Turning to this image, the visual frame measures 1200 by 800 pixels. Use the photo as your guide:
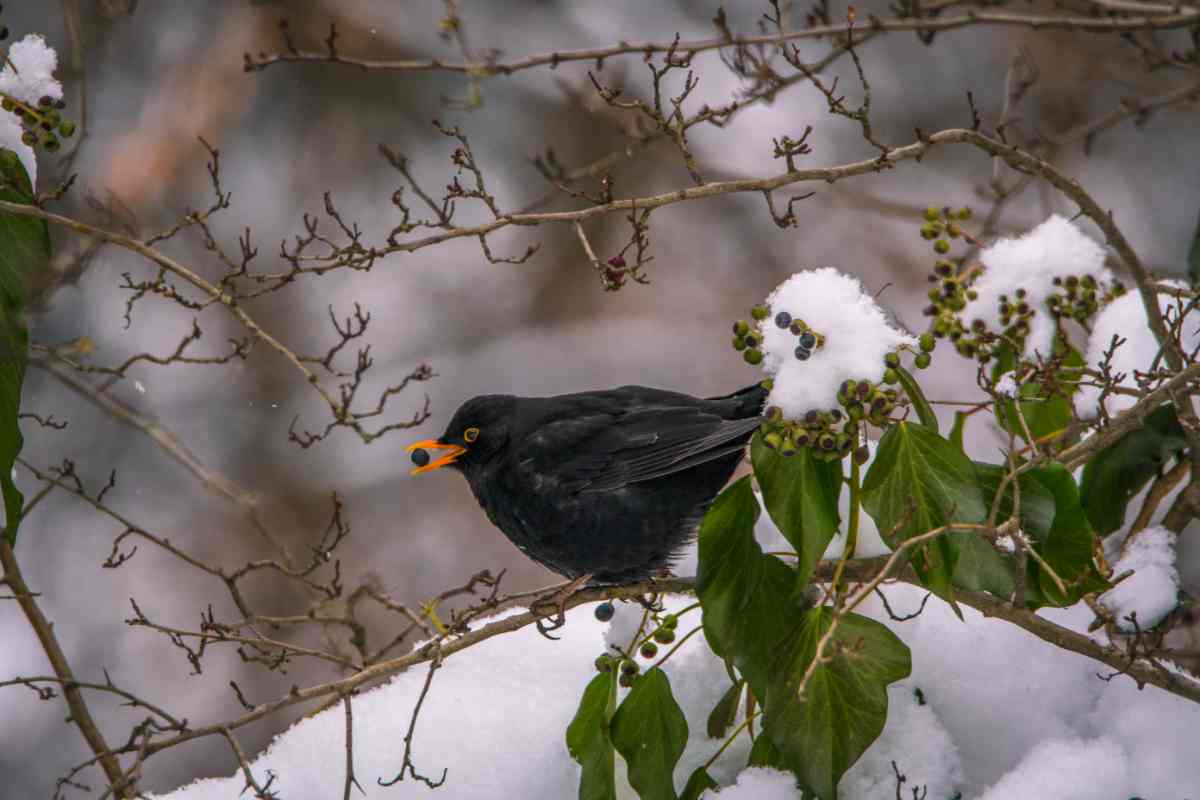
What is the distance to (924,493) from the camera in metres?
1.73

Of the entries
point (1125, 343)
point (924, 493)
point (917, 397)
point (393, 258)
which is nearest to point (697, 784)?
point (924, 493)

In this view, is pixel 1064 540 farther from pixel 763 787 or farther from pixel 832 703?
pixel 763 787

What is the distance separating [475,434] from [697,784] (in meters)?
1.26

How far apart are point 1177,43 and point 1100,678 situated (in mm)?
3404

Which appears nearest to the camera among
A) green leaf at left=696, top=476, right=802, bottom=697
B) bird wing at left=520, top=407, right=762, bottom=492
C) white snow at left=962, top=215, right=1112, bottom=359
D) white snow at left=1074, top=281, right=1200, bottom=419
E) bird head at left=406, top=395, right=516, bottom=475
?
green leaf at left=696, top=476, right=802, bottom=697

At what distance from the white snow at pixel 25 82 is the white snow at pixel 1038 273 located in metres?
1.75

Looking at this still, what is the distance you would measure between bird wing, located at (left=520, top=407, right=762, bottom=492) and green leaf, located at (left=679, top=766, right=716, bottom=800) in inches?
26.4

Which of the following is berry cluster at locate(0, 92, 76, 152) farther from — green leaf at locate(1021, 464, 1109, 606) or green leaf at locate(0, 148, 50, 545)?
green leaf at locate(1021, 464, 1109, 606)

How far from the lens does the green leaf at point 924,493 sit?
1711 mm

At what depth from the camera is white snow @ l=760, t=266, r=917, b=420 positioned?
5.54 ft

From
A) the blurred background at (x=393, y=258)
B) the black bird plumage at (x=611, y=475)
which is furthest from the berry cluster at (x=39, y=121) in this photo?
the blurred background at (x=393, y=258)

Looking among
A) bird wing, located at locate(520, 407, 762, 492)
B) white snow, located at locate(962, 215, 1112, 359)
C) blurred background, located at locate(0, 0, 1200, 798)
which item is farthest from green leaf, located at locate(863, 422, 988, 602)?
blurred background, located at locate(0, 0, 1200, 798)

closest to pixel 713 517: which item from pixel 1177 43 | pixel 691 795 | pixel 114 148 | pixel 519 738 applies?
pixel 691 795

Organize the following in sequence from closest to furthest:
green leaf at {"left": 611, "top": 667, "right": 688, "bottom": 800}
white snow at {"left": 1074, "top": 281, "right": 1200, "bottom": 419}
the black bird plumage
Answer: green leaf at {"left": 611, "top": 667, "right": 688, "bottom": 800}
white snow at {"left": 1074, "top": 281, "right": 1200, "bottom": 419}
the black bird plumage
